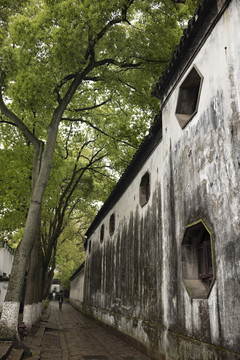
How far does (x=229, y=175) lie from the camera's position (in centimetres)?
421

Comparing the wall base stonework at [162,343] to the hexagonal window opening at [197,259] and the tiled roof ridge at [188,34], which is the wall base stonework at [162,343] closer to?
the hexagonal window opening at [197,259]

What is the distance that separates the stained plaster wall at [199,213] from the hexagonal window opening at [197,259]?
18 centimetres

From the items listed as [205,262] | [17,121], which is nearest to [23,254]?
[17,121]

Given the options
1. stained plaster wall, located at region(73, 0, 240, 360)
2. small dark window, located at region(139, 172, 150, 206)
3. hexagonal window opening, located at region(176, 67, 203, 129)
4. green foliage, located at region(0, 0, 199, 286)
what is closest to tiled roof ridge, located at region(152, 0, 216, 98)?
stained plaster wall, located at region(73, 0, 240, 360)

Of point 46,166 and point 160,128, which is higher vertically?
point 160,128

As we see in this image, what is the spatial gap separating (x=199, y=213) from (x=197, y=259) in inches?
40.9

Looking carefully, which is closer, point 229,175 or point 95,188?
point 229,175

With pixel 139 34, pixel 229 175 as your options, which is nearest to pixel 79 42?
pixel 139 34

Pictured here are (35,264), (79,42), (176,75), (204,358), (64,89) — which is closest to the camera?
(204,358)

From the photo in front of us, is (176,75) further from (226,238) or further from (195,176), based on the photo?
(226,238)

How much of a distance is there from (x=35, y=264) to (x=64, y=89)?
6.90 metres

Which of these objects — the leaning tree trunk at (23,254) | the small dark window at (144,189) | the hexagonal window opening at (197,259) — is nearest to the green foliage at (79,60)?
the leaning tree trunk at (23,254)

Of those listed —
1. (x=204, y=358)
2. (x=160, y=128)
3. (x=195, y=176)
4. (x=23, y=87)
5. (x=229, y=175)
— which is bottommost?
(x=204, y=358)

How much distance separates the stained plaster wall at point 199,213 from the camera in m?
4.08
